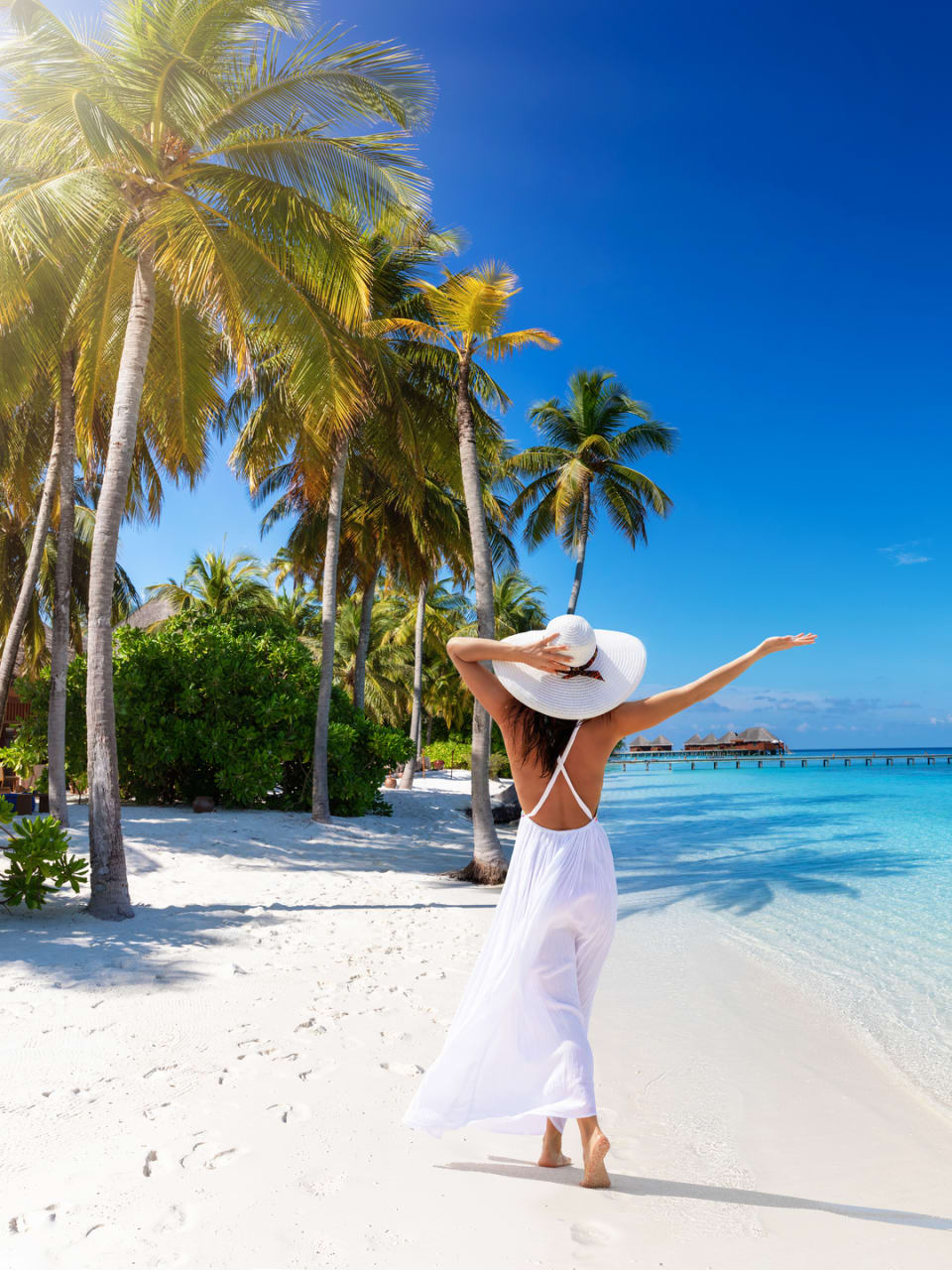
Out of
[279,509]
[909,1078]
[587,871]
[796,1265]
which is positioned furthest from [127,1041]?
[279,509]

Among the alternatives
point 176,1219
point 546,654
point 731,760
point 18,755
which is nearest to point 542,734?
point 546,654

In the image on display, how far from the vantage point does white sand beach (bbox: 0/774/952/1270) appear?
2.58 m

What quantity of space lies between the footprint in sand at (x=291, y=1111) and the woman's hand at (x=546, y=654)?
2216 millimetres

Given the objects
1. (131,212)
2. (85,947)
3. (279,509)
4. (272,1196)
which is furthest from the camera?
(279,509)

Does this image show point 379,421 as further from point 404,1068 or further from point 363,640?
point 404,1068

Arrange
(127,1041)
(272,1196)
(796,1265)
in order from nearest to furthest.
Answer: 1. (796,1265)
2. (272,1196)
3. (127,1041)

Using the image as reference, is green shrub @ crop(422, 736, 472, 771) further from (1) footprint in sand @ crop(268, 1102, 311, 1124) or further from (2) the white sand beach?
(1) footprint in sand @ crop(268, 1102, 311, 1124)

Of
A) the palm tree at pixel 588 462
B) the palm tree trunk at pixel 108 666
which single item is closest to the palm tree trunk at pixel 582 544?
the palm tree at pixel 588 462

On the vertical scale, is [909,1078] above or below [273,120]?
below

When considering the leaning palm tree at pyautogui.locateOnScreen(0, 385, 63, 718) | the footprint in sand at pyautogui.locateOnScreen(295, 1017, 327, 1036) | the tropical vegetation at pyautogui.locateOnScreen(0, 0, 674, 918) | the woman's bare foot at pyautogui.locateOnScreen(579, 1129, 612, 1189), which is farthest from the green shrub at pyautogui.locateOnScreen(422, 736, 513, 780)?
the woman's bare foot at pyautogui.locateOnScreen(579, 1129, 612, 1189)

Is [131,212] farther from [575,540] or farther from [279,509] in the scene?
[575,540]

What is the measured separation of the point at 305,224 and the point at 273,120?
3.89ft

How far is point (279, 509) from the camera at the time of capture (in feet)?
72.3

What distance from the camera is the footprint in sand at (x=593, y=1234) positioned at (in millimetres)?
2557
